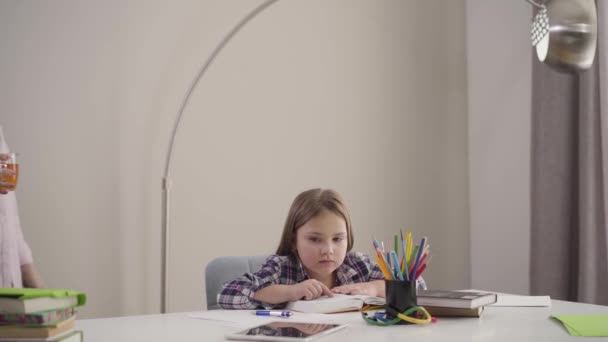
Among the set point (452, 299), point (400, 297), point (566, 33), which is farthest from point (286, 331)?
point (566, 33)

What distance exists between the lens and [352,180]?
3.68 meters

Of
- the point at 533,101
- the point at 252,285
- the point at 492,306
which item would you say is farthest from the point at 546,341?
the point at 533,101

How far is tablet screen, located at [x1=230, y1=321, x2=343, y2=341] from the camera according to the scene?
4.17ft

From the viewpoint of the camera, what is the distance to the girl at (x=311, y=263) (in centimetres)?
187

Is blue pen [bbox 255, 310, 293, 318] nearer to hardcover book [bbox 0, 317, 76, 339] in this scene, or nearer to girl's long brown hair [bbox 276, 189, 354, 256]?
girl's long brown hair [bbox 276, 189, 354, 256]

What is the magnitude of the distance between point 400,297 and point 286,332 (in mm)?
326

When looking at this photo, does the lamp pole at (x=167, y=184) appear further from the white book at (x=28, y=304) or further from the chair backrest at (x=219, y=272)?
the white book at (x=28, y=304)

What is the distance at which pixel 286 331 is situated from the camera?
1.33 m

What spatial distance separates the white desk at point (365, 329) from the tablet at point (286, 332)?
2 cm

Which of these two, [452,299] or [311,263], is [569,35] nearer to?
[452,299]

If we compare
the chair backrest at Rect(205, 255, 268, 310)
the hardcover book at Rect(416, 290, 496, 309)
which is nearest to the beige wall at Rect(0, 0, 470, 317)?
the chair backrest at Rect(205, 255, 268, 310)

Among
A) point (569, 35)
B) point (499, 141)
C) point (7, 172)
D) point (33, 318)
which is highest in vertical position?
point (569, 35)

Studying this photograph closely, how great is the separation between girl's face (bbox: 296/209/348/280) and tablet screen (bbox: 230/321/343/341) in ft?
2.19

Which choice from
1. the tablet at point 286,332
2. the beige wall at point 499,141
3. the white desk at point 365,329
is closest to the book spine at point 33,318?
the white desk at point 365,329
